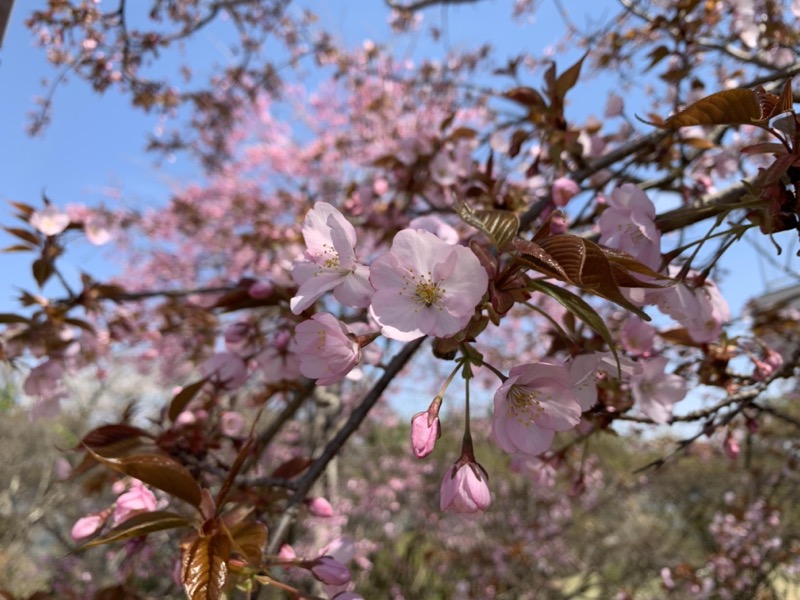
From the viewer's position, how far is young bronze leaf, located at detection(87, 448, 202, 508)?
0.57 m

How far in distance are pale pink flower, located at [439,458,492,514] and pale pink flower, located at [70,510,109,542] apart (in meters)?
0.62

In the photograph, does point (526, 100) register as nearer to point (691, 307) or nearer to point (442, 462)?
point (691, 307)

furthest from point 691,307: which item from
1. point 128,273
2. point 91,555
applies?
point 128,273

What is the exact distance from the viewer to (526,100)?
3.85 feet

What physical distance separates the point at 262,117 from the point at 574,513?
7434 mm

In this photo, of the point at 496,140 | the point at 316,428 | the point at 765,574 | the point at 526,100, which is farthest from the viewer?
the point at 316,428

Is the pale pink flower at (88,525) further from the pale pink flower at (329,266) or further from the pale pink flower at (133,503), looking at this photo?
the pale pink flower at (329,266)

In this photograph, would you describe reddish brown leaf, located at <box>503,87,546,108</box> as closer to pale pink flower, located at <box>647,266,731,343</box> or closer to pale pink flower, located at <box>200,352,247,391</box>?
pale pink flower, located at <box>647,266,731,343</box>

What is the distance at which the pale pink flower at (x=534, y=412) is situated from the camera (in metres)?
0.58

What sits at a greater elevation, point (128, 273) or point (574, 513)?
point (574, 513)

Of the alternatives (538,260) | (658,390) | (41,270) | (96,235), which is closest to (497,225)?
(538,260)

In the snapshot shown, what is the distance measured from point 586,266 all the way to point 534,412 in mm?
223

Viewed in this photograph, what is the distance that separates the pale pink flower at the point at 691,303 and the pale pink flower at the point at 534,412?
0.76ft

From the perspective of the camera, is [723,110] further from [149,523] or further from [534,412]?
[149,523]
